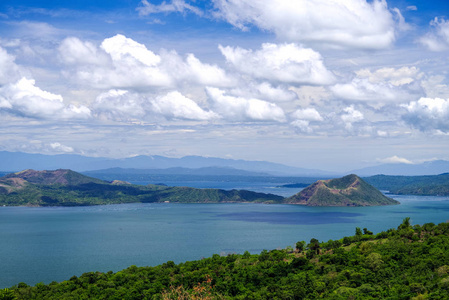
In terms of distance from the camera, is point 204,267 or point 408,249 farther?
point 204,267

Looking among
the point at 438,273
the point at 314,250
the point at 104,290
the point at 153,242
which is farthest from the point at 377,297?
the point at 153,242

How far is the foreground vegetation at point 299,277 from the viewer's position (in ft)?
218

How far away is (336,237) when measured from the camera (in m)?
183

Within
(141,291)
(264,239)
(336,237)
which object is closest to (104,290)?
(141,291)

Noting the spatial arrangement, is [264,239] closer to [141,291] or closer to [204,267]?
[204,267]

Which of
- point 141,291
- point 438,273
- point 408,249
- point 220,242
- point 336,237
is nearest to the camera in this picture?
point 438,273

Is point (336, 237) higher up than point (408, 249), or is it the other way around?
point (408, 249)

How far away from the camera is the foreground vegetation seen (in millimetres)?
66312

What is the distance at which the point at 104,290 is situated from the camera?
78000mm

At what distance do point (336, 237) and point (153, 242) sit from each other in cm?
7360

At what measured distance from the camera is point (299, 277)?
250ft

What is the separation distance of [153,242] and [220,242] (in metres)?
26.0

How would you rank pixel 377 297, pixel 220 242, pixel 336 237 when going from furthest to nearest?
pixel 336 237
pixel 220 242
pixel 377 297

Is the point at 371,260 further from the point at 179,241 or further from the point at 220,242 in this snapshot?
the point at 179,241
